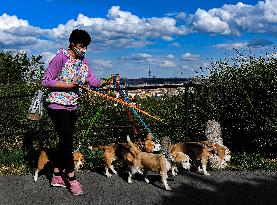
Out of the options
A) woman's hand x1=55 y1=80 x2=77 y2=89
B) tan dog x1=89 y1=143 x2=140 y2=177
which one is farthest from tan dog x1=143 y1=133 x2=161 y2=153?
woman's hand x1=55 y1=80 x2=77 y2=89

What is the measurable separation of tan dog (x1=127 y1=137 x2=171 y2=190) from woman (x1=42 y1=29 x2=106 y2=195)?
80cm

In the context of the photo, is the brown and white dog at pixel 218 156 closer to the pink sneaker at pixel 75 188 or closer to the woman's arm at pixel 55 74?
the pink sneaker at pixel 75 188

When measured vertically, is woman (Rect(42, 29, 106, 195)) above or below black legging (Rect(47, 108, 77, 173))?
above

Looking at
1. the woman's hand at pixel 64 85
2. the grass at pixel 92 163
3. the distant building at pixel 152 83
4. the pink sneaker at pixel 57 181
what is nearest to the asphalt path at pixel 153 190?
the pink sneaker at pixel 57 181

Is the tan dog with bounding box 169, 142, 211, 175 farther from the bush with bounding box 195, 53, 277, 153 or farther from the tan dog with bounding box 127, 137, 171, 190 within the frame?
the bush with bounding box 195, 53, 277, 153

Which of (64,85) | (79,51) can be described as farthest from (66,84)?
(79,51)

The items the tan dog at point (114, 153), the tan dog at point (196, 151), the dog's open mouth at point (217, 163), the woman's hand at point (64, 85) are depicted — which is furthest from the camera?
the dog's open mouth at point (217, 163)

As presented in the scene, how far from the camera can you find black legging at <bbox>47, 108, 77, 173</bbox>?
5.30 metres

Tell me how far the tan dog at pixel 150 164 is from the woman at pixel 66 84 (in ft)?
2.63

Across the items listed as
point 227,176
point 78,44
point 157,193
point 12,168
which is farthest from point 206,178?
point 12,168

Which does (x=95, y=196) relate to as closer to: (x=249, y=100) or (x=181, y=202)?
(x=181, y=202)

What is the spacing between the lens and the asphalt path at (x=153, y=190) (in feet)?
17.3

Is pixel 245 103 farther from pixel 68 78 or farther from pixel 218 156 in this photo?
pixel 68 78

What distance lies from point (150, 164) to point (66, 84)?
1.53 meters
